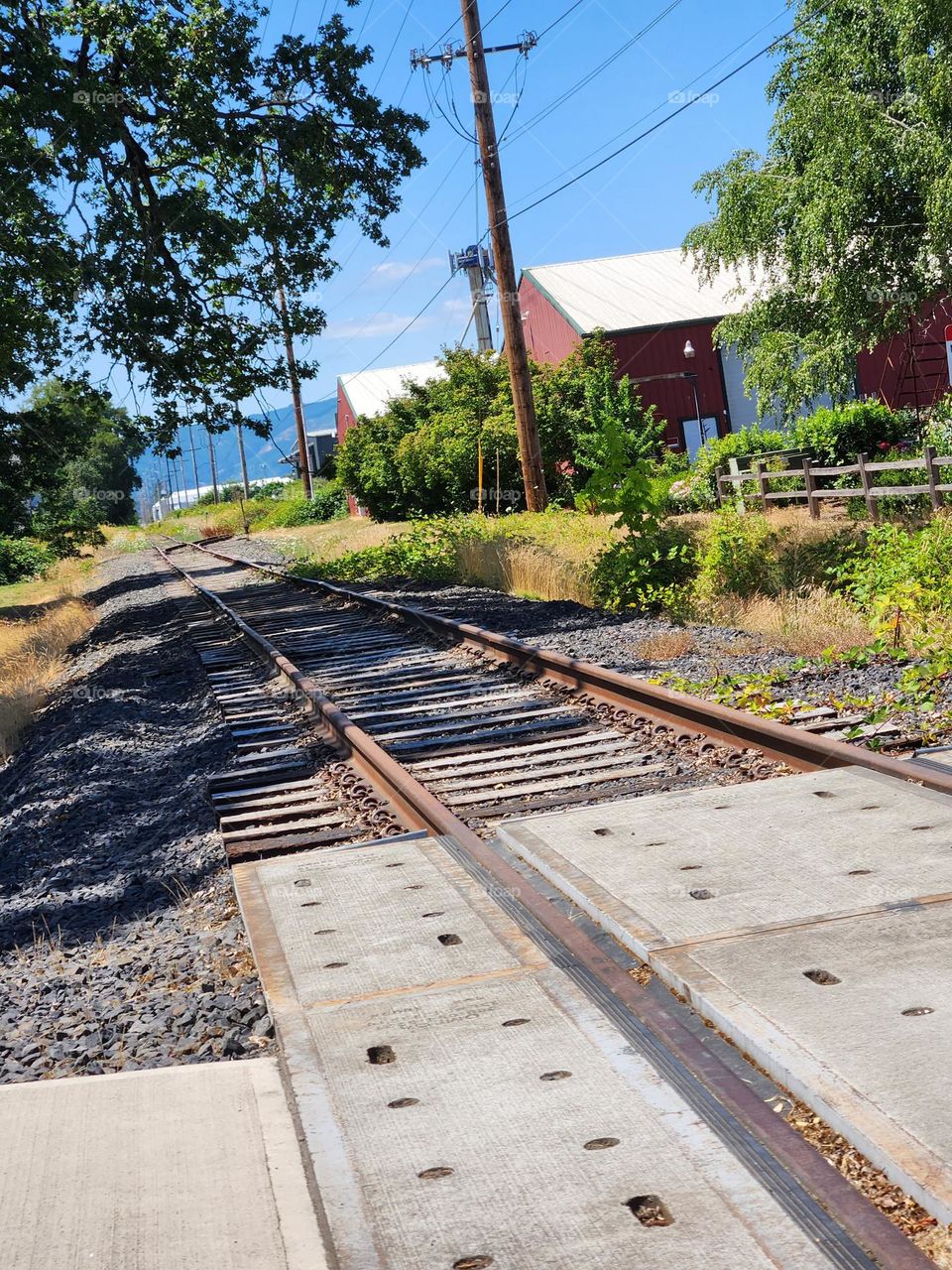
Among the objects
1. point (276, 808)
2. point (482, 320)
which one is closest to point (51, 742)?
point (276, 808)

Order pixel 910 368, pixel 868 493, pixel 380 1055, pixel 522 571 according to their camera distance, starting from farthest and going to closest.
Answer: pixel 910 368, pixel 868 493, pixel 522 571, pixel 380 1055

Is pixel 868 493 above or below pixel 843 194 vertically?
below

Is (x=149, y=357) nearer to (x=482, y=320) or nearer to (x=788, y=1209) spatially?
(x=788, y=1209)

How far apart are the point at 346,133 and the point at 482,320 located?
26.1 m

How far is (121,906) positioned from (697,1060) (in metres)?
3.13

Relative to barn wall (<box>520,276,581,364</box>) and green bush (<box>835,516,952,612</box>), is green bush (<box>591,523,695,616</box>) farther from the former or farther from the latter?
barn wall (<box>520,276,581,364</box>)

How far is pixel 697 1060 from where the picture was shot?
120 inches

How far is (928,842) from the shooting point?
14.2 ft

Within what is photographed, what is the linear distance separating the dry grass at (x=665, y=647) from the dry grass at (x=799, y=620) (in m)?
0.67

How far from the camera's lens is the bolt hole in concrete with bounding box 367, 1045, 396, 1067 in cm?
322

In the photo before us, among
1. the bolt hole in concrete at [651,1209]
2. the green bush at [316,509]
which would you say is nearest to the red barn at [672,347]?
the green bush at [316,509]

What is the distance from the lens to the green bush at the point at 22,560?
5159 cm

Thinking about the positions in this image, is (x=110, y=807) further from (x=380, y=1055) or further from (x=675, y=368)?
(x=675, y=368)

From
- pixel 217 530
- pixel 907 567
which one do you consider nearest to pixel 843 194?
pixel 907 567
